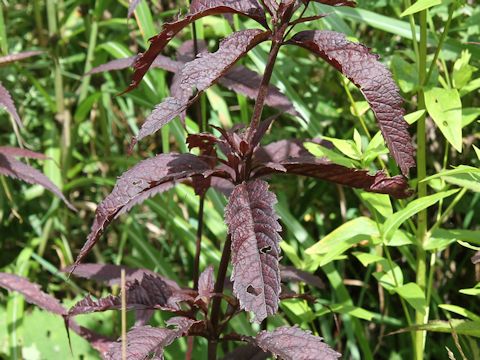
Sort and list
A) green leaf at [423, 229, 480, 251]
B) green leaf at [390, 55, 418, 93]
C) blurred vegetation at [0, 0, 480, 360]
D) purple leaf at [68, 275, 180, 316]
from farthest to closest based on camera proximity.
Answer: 1. blurred vegetation at [0, 0, 480, 360]
2. green leaf at [390, 55, 418, 93]
3. green leaf at [423, 229, 480, 251]
4. purple leaf at [68, 275, 180, 316]

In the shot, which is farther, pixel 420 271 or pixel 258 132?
pixel 420 271

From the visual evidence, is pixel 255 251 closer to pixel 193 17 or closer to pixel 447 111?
pixel 193 17

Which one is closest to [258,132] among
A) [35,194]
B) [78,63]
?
[35,194]

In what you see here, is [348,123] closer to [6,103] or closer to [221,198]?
[221,198]

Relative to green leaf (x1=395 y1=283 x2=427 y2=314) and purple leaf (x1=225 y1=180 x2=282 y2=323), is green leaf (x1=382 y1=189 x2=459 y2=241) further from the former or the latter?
purple leaf (x1=225 y1=180 x2=282 y2=323)

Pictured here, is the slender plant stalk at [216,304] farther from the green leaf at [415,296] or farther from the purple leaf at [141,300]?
the green leaf at [415,296]

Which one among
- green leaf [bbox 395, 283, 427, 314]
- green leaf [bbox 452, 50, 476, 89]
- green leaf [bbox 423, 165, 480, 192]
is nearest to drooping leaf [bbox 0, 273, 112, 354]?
green leaf [bbox 395, 283, 427, 314]

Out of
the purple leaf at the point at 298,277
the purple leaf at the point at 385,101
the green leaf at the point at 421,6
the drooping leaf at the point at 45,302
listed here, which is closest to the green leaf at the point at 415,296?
the purple leaf at the point at 298,277
